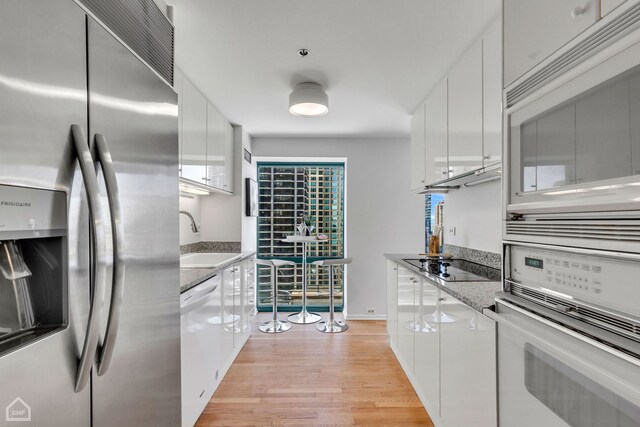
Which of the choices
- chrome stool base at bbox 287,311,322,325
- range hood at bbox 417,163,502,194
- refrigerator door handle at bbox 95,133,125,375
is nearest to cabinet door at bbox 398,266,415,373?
range hood at bbox 417,163,502,194

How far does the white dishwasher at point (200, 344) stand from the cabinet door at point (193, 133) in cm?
87

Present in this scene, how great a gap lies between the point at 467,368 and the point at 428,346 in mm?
591

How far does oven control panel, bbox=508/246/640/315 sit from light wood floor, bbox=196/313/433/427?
1.50 meters

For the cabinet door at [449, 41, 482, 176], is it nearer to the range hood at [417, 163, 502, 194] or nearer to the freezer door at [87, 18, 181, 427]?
the range hood at [417, 163, 502, 194]

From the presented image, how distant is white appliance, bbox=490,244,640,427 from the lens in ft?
2.36

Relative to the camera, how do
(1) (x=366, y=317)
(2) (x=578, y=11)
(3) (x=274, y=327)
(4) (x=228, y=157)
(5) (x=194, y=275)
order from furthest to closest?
1. (1) (x=366, y=317)
2. (3) (x=274, y=327)
3. (4) (x=228, y=157)
4. (5) (x=194, y=275)
5. (2) (x=578, y=11)

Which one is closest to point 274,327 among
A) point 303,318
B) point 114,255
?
point 303,318

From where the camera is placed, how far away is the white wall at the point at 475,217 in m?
2.30

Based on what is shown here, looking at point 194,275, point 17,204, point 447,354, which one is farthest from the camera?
point 194,275

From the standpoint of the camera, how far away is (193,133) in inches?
98.1

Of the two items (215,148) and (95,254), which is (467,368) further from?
(215,148)

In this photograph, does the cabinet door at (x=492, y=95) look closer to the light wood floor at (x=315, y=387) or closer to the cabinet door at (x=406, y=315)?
the cabinet door at (x=406, y=315)

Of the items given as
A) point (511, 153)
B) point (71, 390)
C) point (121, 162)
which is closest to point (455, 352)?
point (511, 153)

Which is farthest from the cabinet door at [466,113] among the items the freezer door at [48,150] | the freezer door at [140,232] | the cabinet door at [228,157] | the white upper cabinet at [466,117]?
the cabinet door at [228,157]
